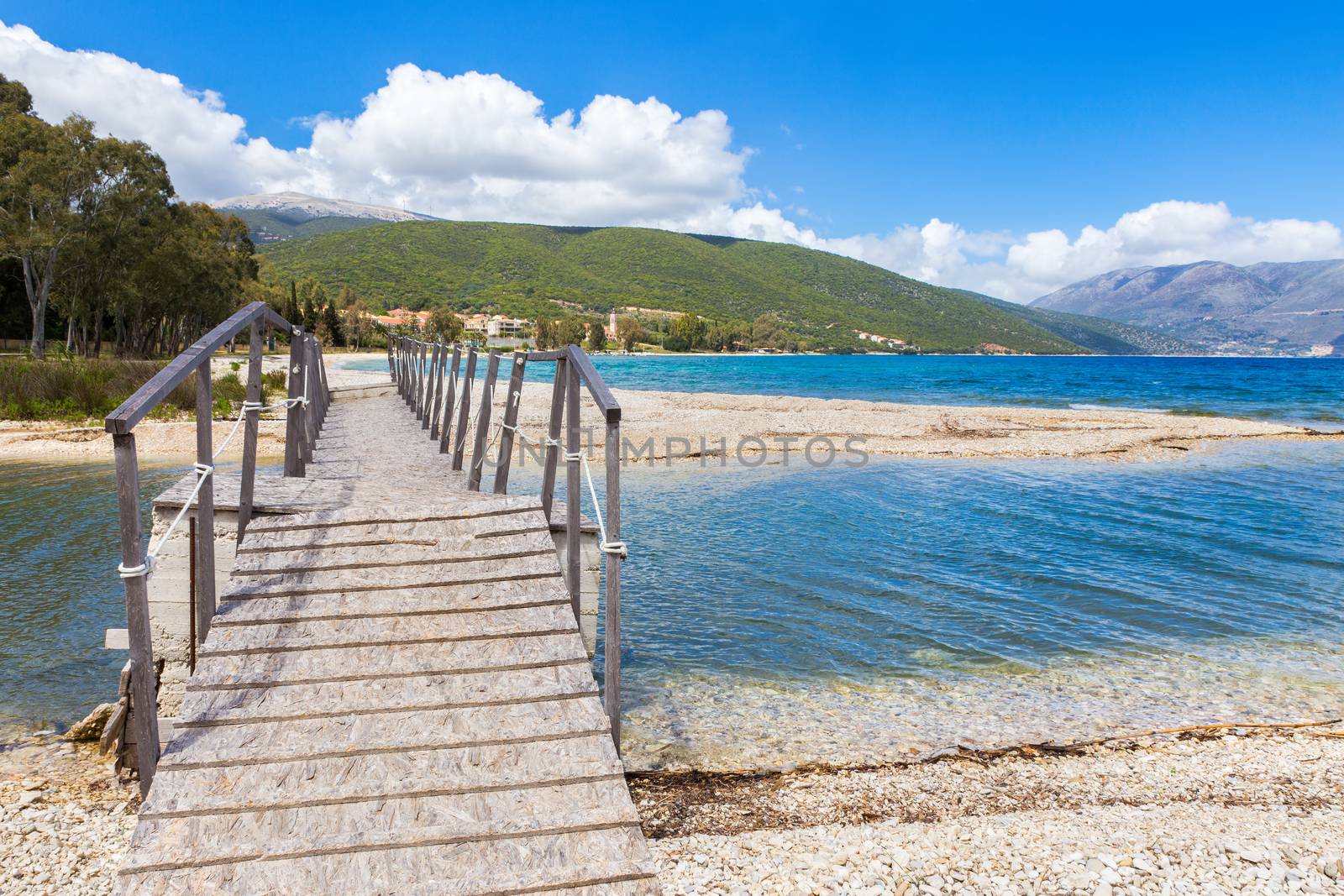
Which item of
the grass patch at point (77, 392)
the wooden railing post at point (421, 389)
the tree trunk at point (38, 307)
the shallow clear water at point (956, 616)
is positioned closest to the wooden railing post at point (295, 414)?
the shallow clear water at point (956, 616)

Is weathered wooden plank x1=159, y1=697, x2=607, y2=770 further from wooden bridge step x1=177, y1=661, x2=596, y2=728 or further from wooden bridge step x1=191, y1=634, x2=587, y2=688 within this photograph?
wooden bridge step x1=191, y1=634, x2=587, y2=688

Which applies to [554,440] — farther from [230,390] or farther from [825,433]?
[230,390]

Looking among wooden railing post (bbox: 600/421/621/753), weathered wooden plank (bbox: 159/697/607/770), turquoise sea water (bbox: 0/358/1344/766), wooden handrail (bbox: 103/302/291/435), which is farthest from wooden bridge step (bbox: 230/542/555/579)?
turquoise sea water (bbox: 0/358/1344/766)

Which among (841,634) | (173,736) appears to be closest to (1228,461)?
(841,634)

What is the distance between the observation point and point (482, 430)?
6.68 metres

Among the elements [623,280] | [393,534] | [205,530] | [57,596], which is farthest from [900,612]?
[623,280]

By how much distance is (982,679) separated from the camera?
604 cm

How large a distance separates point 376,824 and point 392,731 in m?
0.45

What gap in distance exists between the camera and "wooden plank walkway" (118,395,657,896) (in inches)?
105

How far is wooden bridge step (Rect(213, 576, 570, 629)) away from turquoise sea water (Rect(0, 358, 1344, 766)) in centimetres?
136

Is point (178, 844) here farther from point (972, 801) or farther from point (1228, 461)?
point (1228, 461)

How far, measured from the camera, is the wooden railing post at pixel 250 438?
14.6 feet

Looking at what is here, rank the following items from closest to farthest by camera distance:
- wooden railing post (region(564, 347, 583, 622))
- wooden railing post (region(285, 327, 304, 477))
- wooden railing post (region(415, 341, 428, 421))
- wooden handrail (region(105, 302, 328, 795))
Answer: wooden handrail (region(105, 302, 328, 795)) < wooden railing post (region(564, 347, 583, 622)) < wooden railing post (region(285, 327, 304, 477)) < wooden railing post (region(415, 341, 428, 421))

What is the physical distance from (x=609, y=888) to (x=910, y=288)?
8257 inches
